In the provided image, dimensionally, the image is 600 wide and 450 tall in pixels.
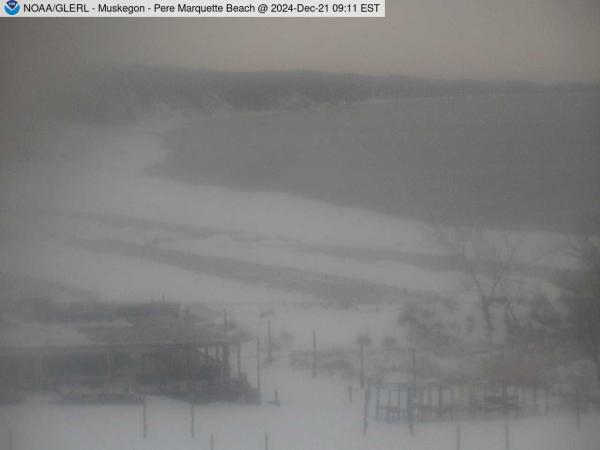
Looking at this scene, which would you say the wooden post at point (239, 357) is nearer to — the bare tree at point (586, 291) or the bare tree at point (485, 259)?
the bare tree at point (485, 259)

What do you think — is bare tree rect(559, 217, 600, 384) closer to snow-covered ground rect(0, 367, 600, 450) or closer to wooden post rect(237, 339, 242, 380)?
snow-covered ground rect(0, 367, 600, 450)

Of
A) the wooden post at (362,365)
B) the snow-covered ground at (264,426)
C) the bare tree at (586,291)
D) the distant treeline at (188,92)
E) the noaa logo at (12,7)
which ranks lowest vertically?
the snow-covered ground at (264,426)

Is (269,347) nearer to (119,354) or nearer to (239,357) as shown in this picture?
(239,357)

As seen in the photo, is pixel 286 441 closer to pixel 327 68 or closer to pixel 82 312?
pixel 82 312

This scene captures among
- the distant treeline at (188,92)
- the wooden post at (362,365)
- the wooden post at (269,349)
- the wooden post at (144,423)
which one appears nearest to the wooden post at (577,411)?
the wooden post at (362,365)

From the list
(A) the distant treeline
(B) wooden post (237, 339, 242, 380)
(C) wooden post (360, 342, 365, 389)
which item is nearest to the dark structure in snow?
(B) wooden post (237, 339, 242, 380)

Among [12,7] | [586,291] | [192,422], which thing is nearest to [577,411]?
[586,291]
